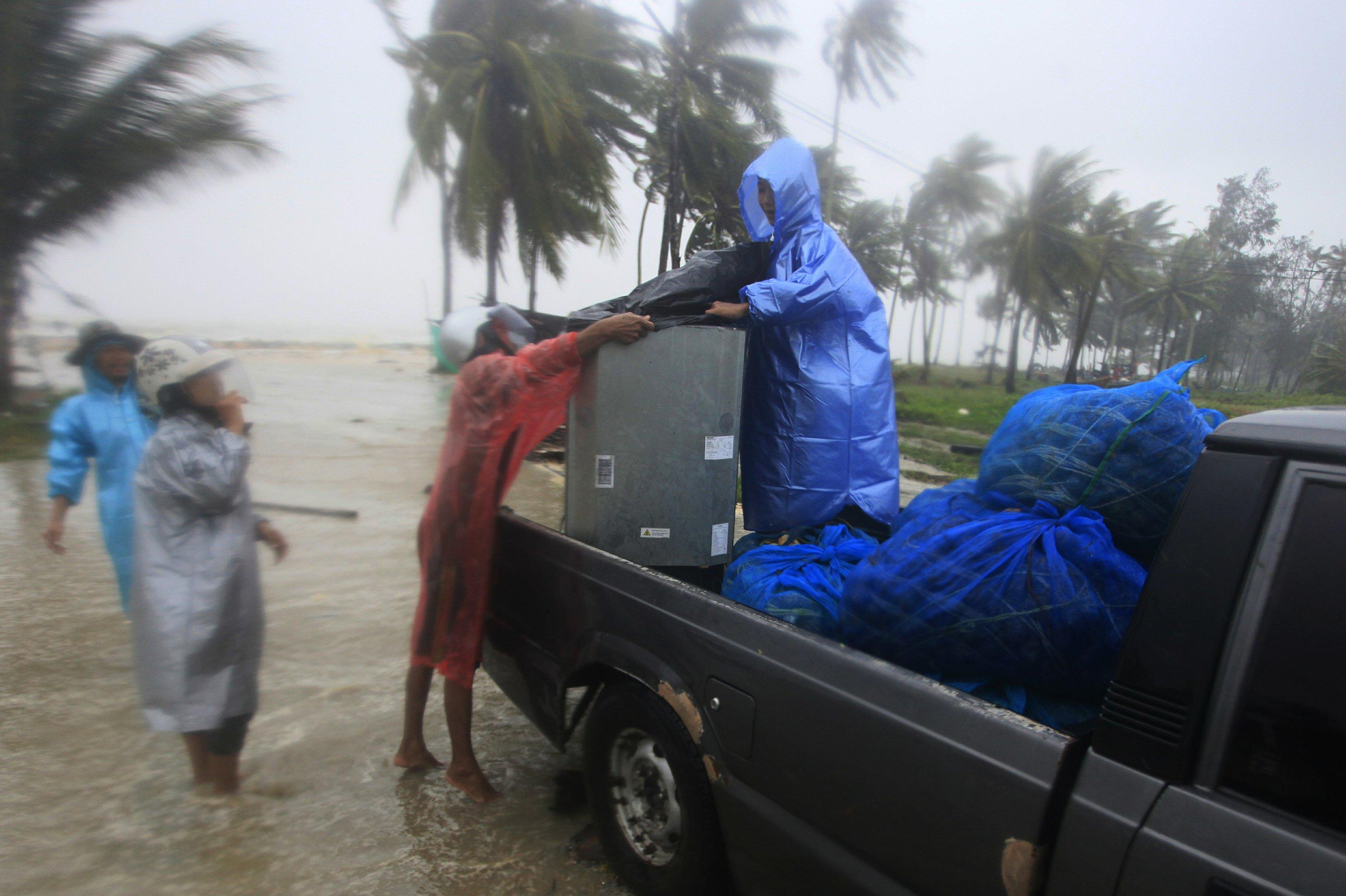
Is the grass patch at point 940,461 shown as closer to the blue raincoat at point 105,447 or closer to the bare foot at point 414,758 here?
the bare foot at point 414,758

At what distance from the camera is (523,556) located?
2525 mm

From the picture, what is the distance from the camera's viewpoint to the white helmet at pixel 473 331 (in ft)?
8.55

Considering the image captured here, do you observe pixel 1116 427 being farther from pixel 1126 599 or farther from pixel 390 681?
pixel 390 681

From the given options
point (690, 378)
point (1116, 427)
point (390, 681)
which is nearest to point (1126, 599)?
point (1116, 427)

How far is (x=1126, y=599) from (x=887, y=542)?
502mm

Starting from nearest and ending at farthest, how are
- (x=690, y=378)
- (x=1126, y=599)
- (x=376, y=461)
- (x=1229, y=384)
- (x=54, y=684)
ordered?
(x=1126, y=599)
(x=690, y=378)
(x=54, y=684)
(x=1229, y=384)
(x=376, y=461)

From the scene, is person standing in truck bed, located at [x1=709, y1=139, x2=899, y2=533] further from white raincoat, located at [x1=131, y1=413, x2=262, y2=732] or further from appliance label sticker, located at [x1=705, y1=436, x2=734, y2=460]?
white raincoat, located at [x1=131, y1=413, x2=262, y2=732]

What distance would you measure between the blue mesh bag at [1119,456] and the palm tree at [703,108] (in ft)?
31.1

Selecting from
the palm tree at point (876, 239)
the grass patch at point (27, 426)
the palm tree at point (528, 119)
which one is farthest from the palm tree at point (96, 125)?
the palm tree at point (876, 239)

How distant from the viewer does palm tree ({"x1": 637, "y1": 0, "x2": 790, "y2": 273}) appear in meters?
12.3

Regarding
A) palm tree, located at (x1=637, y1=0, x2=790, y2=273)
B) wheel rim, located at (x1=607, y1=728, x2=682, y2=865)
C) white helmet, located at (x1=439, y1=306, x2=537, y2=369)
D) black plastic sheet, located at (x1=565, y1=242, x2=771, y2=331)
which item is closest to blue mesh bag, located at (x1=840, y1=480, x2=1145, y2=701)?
wheel rim, located at (x1=607, y1=728, x2=682, y2=865)

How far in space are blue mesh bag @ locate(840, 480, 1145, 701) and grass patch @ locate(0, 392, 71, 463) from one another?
10.9 m

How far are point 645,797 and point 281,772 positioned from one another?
5.04 ft

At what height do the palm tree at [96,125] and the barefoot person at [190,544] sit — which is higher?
the palm tree at [96,125]
